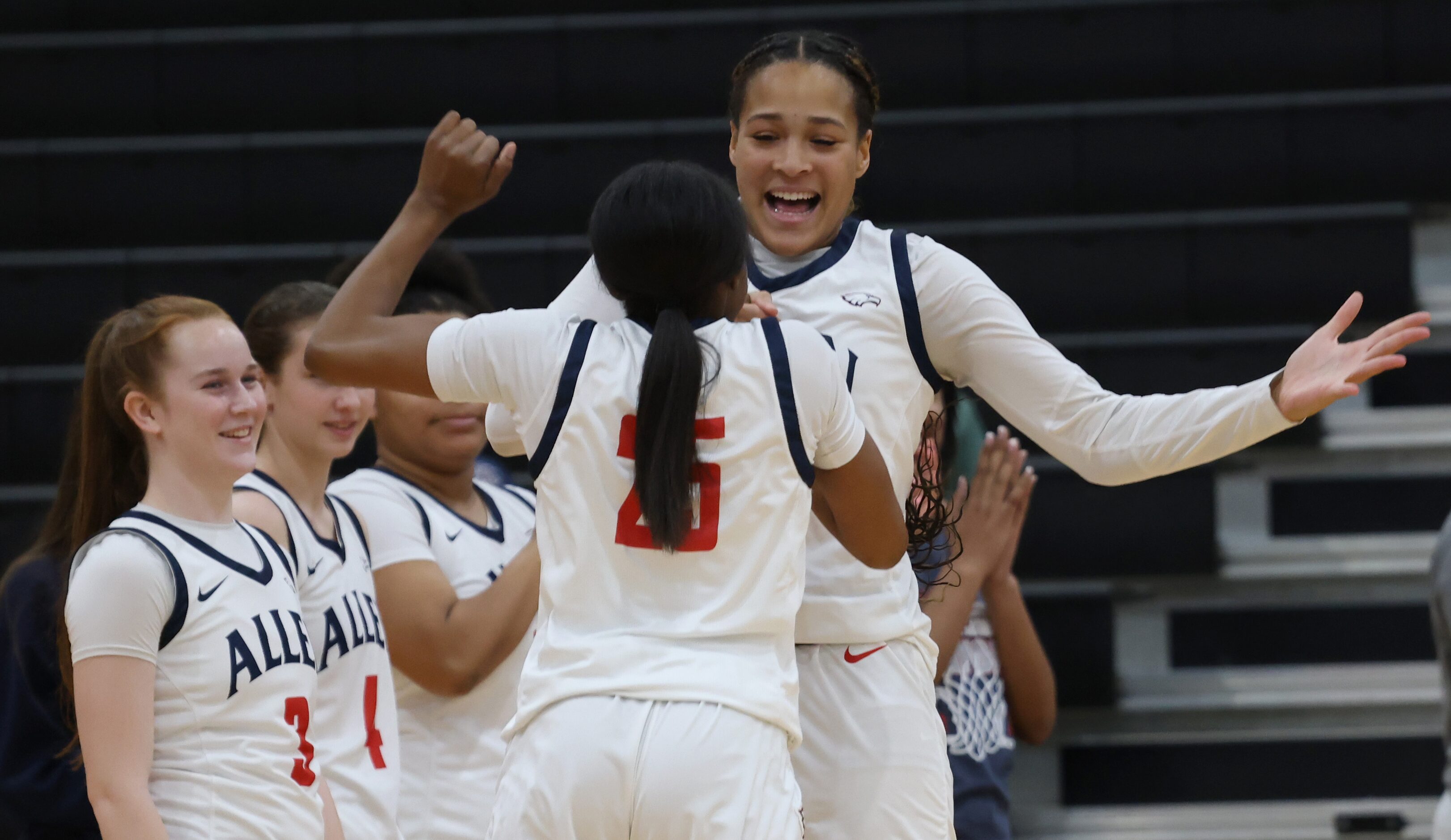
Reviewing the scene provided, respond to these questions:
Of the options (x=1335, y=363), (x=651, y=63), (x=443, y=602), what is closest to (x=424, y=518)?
(x=443, y=602)

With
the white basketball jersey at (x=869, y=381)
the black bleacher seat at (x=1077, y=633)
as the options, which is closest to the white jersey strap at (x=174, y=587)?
the white basketball jersey at (x=869, y=381)

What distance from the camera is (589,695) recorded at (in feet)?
5.79

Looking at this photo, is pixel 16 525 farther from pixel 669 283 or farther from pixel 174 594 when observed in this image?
pixel 669 283

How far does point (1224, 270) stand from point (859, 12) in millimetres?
1679

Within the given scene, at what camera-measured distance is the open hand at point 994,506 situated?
3113 mm

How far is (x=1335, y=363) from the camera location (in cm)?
198

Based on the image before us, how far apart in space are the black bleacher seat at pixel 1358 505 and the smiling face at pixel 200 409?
13.0 feet

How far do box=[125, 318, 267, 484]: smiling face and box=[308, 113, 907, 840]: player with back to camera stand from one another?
50 cm

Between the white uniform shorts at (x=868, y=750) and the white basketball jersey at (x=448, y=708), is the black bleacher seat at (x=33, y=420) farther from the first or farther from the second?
the white uniform shorts at (x=868, y=750)

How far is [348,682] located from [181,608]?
1.60 feet

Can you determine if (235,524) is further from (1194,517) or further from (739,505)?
(1194,517)

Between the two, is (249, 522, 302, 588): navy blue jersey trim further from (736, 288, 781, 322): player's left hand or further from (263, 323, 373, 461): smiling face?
(736, 288, 781, 322): player's left hand

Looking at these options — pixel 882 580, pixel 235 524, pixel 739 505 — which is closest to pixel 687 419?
pixel 739 505

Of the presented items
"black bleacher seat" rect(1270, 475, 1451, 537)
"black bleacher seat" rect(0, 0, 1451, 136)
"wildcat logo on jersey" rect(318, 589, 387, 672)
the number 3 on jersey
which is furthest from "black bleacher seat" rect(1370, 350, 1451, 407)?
the number 3 on jersey
